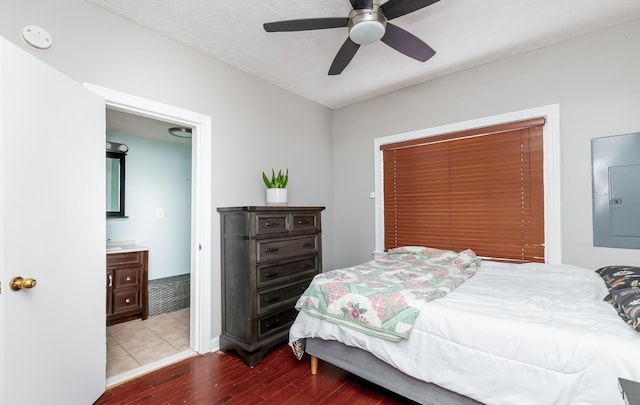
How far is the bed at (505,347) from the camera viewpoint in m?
1.19

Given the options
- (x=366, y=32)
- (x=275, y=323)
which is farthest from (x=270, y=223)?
(x=366, y=32)

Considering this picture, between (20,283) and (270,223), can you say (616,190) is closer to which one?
(270,223)

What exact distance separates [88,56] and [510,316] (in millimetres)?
2999

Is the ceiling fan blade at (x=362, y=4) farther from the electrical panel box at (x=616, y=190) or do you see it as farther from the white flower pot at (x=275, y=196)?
the electrical panel box at (x=616, y=190)

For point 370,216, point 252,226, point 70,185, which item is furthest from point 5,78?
point 370,216

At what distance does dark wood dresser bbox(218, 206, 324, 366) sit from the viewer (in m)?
2.42

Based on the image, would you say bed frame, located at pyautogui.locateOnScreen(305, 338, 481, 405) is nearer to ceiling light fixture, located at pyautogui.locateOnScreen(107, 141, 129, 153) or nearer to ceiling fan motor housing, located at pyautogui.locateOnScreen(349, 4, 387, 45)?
ceiling fan motor housing, located at pyautogui.locateOnScreen(349, 4, 387, 45)

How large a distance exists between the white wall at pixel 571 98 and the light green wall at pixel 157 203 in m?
3.20

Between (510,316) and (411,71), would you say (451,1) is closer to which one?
(411,71)

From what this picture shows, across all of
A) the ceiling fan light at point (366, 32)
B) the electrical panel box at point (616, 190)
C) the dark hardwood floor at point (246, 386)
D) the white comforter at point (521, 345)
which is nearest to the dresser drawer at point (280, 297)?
the dark hardwood floor at point (246, 386)

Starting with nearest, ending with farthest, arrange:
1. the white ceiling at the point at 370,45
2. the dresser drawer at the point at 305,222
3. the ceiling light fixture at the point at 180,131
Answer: the white ceiling at the point at 370,45 → the dresser drawer at the point at 305,222 → the ceiling light fixture at the point at 180,131

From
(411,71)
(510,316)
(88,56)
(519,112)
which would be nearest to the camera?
(510,316)

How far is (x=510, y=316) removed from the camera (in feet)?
4.76

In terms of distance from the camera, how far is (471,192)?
301 cm
